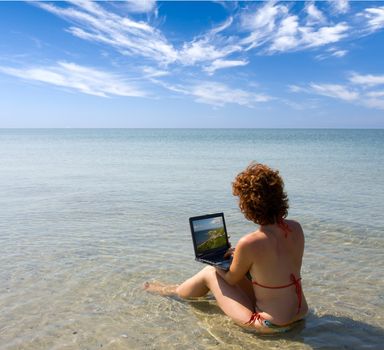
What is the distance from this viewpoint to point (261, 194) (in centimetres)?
409

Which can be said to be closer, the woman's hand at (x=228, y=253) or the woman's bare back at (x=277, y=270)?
the woman's bare back at (x=277, y=270)

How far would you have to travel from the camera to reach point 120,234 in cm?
868

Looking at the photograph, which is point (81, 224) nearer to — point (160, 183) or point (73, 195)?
point (73, 195)

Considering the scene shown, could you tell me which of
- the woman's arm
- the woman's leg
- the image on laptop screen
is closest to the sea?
the woman's leg

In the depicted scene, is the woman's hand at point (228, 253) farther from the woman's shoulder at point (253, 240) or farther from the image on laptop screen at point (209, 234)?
the woman's shoulder at point (253, 240)

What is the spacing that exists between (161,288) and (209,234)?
1.29 m

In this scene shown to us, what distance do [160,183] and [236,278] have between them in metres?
12.0

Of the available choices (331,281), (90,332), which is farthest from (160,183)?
(90,332)

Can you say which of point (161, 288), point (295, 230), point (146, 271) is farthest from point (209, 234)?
point (146, 271)

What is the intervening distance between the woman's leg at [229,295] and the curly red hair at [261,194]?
3.45 feet

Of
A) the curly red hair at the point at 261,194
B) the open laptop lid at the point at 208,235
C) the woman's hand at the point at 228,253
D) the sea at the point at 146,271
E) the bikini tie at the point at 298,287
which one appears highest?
the curly red hair at the point at 261,194

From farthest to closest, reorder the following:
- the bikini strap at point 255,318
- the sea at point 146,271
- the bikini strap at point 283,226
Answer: the sea at point 146,271 → the bikini strap at point 255,318 → the bikini strap at point 283,226

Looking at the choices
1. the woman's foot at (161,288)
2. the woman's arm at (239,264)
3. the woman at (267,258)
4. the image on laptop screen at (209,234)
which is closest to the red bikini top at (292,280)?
the woman at (267,258)

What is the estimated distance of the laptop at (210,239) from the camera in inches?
190
